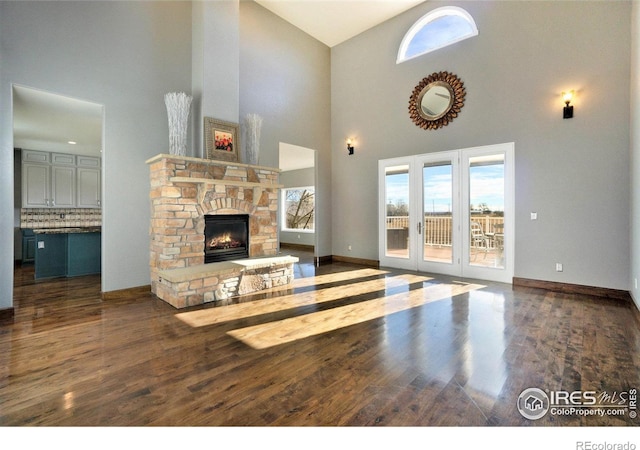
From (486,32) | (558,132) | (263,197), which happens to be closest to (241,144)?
(263,197)

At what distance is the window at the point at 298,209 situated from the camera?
10.6 meters

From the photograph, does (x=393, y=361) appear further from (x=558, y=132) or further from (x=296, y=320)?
(x=558, y=132)

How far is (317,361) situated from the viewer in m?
2.31

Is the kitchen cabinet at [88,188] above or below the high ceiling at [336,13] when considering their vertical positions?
below

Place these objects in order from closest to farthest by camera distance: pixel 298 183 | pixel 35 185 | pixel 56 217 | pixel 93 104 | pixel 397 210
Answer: pixel 93 104
pixel 397 210
pixel 35 185
pixel 56 217
pixel 298 183

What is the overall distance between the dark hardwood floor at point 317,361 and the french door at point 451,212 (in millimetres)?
1297

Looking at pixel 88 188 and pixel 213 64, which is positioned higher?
pixel 213 64

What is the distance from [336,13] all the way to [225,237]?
4.96m

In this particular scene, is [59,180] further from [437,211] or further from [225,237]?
[437,211]

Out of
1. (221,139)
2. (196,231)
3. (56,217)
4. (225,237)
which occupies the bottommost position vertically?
(225,237)

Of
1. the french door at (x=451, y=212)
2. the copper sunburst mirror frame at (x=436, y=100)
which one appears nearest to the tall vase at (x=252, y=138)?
the french door at (x=451, y=212)

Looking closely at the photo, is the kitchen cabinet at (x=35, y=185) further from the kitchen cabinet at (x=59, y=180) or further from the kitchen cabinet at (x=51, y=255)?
the kitchen cabinet at (x=51, y=255)

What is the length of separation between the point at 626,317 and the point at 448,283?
6.69 feet

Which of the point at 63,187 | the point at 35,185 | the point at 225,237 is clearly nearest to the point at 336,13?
the point at 225,237
